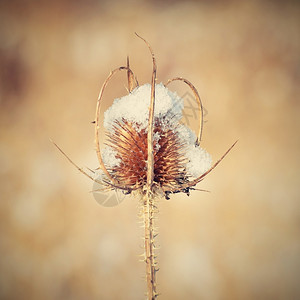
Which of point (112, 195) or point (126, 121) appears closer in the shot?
point (126, 121)

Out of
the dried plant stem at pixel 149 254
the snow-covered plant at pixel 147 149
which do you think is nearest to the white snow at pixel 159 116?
the snow-covered plant at pixel 147 149

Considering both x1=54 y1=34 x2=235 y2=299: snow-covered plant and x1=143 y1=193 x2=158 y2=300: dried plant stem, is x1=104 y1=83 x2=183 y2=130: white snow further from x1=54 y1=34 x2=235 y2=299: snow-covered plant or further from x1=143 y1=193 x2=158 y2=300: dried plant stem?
x1=143 y1=193 x2=158 y2=300: dried plant stem

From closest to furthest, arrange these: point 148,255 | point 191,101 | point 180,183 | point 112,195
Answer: point 148,255 < point 180,183 < point 112,195 < point 191,101

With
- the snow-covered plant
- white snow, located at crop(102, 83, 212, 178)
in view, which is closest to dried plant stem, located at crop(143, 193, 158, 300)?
the snow-covered plant

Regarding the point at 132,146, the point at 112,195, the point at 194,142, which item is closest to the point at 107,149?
the point at 132,146

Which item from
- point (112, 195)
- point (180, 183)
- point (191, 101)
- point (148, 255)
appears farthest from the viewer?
point (191, 101)

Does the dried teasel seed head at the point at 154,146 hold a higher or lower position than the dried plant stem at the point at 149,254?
higher

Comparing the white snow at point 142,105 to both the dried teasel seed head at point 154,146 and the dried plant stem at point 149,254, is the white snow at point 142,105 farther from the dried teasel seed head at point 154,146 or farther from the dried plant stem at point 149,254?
the dried plant stem at point 149,254

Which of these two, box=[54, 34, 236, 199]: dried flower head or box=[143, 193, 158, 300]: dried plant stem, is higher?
box=[54, 34, 236, 199]: dried flower head

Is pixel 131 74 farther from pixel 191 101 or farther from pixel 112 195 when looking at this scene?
pixel 191 101

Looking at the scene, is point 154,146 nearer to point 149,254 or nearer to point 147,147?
point 147,147

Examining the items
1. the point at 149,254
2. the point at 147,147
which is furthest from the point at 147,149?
the point at 149,254
